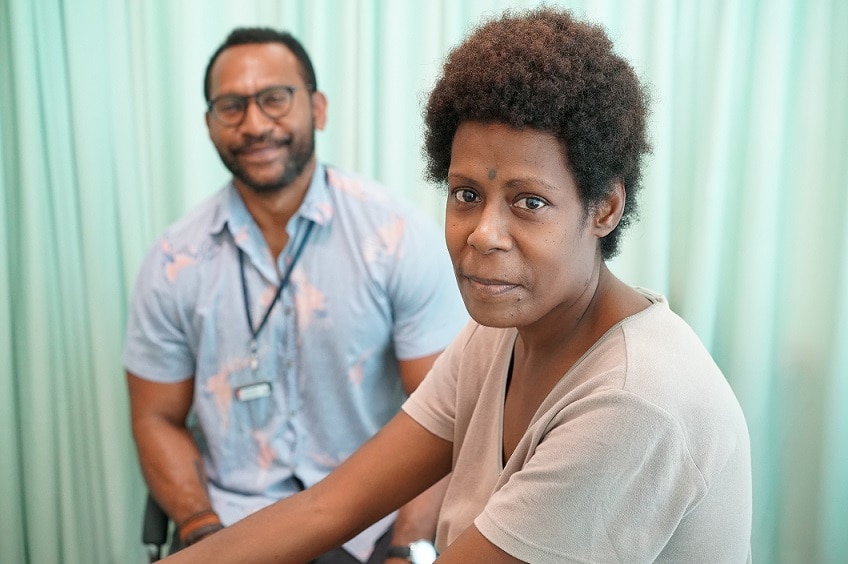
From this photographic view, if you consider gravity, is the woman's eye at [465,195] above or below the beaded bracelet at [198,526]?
above

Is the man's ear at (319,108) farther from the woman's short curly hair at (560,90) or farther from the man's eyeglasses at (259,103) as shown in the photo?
the woman's short curly hair at (560,90)

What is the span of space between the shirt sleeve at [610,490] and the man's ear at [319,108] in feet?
4.34

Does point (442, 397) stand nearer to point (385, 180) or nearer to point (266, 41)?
point (385, 180)

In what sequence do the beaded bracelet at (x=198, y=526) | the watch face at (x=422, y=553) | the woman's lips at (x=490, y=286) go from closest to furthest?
the woman's lips at (x=490, y=286)
the watch face at (x=422, y=553)
the beaded bracelet at (x=198, y=526)

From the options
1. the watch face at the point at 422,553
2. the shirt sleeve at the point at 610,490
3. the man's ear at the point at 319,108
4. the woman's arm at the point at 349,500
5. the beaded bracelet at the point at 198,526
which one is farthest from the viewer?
the man's ear at the point at 319,108

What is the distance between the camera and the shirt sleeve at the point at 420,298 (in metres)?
1.86

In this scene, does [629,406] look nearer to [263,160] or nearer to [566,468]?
[566,468]

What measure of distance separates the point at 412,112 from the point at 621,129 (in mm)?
1196

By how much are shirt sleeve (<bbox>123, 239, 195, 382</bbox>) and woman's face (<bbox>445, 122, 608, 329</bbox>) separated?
108 centimetres

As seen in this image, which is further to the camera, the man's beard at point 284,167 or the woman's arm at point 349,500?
the man's beard at point 284,167

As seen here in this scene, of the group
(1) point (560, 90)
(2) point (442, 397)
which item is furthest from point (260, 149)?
(1) point (560, 90)

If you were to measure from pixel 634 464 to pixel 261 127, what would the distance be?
4.34 feet

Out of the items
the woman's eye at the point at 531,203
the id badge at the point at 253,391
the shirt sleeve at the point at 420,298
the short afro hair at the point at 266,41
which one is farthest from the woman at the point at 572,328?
the short afro hair at the point at 266,41

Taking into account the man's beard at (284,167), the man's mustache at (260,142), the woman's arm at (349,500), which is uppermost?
the man's mustache at (260,142)
